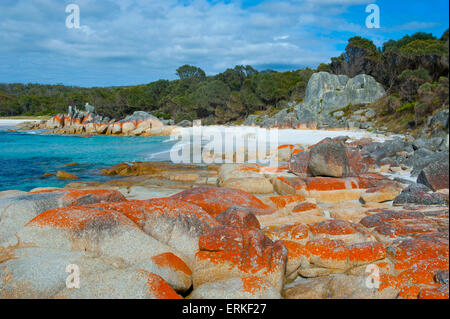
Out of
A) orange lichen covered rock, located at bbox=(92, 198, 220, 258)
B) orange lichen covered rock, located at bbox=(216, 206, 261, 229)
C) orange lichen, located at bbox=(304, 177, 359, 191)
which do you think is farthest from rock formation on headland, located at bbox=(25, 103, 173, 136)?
orange lichen covered rock, located at bbox=(92, 198, 220, 258)

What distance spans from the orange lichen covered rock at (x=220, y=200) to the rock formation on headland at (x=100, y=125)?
4417cm

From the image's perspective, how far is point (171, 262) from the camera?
4605mm

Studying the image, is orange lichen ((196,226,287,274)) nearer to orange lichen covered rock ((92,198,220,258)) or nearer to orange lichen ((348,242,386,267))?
orange lichen covered rock ((92,198,220,258))

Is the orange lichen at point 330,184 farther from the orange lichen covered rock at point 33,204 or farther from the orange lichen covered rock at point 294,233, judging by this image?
the orange lichen covered rock at point 33,204

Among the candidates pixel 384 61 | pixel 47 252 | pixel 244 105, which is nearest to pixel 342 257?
pixel 47 252

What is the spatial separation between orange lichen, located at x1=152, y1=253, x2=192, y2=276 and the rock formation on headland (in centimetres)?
4756

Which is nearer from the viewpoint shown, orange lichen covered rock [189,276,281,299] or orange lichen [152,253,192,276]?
orange lichen covered rock [189,276,281,299]

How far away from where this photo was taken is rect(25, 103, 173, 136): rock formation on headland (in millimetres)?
52562

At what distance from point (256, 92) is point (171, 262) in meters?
58.2

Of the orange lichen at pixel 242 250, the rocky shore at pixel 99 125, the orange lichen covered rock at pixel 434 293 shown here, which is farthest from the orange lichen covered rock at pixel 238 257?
the rocky shore at pixel 99 125

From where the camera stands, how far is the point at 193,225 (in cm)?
→ 572

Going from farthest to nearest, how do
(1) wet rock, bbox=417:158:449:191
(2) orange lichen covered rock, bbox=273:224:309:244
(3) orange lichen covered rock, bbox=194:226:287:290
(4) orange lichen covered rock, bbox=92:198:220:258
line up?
(1) wet rock, bbox=417:158:449:191
(2) orange lichen covered rock, bbox=273:224:309:244
(4) orange lichen covered rock, bbox=92:198:220:258
(3) orange lichen covered rock, bbox=194:226:287:290

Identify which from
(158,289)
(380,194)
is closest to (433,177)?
(380,194)

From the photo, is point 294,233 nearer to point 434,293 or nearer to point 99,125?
point 434,293
